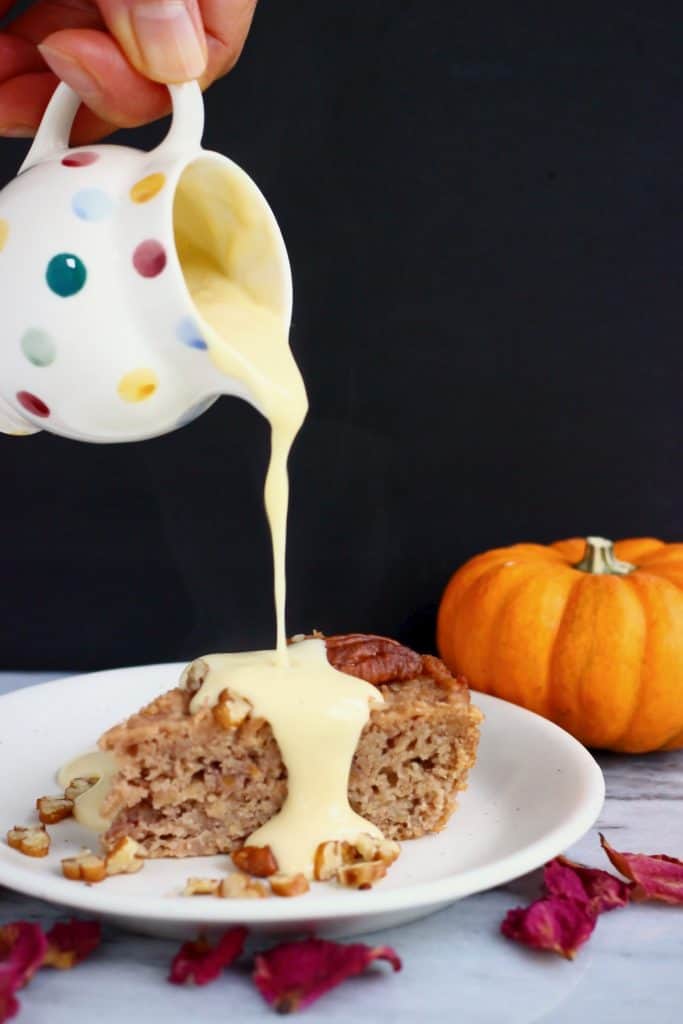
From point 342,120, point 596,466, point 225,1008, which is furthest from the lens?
point 596,466

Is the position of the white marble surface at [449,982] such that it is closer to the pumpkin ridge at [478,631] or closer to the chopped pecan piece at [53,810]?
the chopped pecan piece at [53,810]

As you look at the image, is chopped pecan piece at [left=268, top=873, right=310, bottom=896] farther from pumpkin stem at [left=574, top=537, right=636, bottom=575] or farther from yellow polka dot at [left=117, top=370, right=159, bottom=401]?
pumpkin stem at [left=574, top=537, right=636, bottom=575]

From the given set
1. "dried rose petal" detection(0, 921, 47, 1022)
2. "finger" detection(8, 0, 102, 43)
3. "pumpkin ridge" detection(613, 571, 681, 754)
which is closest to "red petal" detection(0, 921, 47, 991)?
"dried rose petal" detection(0, 921, 47, 1022)

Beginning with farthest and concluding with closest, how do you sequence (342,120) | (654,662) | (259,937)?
(342,120), (654,662), (259,937)

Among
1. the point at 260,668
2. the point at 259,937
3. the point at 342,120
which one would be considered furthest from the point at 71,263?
the point at 342,120

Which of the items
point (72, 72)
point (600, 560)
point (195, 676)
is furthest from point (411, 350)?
point (72, 72)

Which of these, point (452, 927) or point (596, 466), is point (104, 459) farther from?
point (452, 927)
